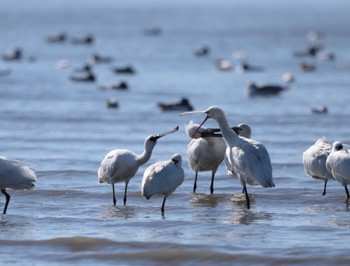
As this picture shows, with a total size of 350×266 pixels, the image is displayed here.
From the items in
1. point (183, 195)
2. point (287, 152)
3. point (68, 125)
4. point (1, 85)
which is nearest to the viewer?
point (183, 195)

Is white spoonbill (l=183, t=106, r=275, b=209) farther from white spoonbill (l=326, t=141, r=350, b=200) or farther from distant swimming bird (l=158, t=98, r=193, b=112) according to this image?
distant swimming bird (l=158, t=98, r=193, b=112)

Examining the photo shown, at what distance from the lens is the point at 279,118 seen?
27609 millimetres

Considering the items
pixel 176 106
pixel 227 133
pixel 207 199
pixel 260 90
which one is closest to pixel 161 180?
pixel 227 133

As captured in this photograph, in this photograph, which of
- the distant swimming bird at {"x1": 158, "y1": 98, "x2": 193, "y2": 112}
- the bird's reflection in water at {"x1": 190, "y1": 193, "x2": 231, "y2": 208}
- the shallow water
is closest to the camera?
the shallow water

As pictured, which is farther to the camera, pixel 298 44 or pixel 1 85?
pixel 298 44

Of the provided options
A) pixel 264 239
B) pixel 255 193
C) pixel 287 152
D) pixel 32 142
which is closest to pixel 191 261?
pixel 264 239

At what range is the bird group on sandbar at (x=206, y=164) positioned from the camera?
15.0 meters

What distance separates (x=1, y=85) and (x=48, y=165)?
1852 centimetres

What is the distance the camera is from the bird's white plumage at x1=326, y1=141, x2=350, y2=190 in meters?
15.5

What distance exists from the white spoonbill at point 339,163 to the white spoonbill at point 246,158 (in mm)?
991

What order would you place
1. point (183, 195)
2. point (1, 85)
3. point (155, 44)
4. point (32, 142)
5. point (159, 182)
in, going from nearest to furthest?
point (159, 182), point (183, 195), point (32, 142), point (1, 85), point (155, 44)

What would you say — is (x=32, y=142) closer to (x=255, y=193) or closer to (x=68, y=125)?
(x=68, y=125)

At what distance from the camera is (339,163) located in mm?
15586

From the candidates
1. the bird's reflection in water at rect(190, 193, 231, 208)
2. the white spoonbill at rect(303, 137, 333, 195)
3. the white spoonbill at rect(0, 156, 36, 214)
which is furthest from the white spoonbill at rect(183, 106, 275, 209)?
the white spoonbill at rect(0, 156, 36, 214)
